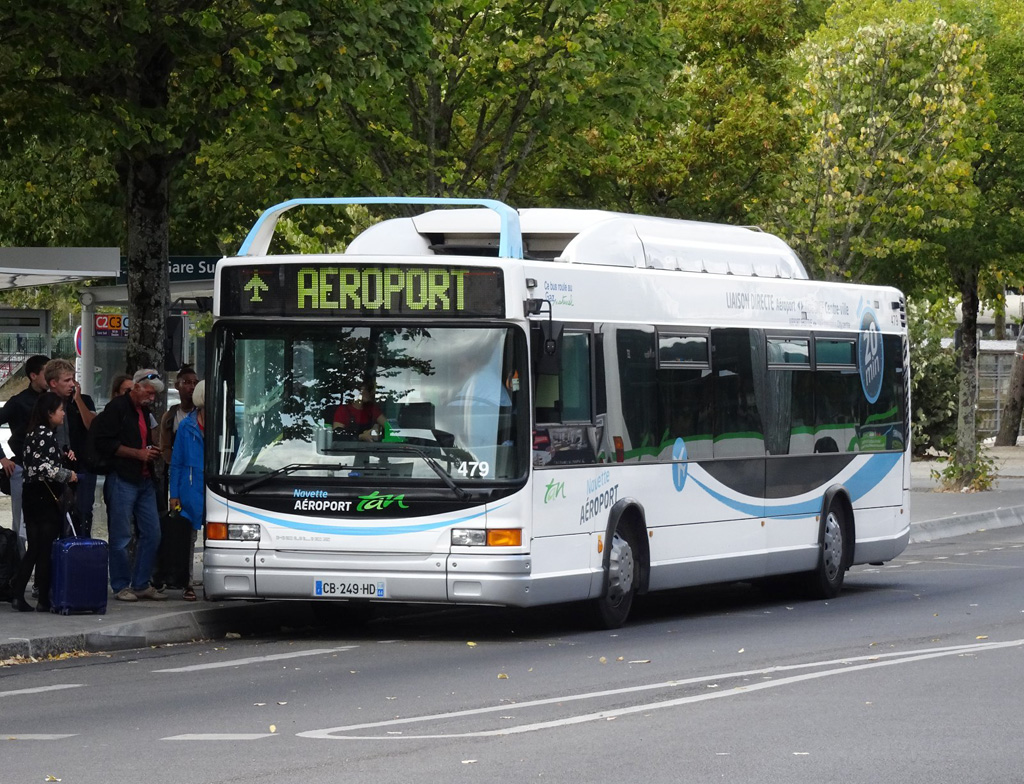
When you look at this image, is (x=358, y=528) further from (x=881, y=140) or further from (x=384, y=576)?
(x=881, y=140)

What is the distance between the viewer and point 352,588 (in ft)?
42.5

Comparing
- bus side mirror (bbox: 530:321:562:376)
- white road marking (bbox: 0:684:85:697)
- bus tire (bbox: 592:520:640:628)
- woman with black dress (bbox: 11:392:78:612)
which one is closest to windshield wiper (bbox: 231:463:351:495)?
woman with black dress (bbox: 11:392:78:612)

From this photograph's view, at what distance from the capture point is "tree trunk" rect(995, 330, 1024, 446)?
4600 cm

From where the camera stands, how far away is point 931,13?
110 ft

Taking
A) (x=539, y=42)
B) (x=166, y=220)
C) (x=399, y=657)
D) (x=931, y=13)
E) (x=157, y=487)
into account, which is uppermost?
(x=931, y=13)

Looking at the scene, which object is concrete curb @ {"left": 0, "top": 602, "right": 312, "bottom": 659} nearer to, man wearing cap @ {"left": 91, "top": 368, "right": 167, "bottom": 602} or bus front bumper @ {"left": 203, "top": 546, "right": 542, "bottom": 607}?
bus front bumper @ {"left": 203, "top": 546, "right": 542, "bottom": 607}

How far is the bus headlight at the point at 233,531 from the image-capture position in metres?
13.2

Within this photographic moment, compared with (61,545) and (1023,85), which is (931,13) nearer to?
(1023,85)

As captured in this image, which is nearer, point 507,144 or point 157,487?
point 157,487

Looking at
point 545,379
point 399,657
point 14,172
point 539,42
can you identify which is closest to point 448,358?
point 545,379

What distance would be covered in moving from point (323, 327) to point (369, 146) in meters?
7.71

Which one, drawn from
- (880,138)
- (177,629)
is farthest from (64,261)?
(880,138)

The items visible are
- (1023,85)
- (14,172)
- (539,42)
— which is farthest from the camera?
(1023,85)

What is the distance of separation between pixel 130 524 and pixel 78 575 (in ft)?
3.87
